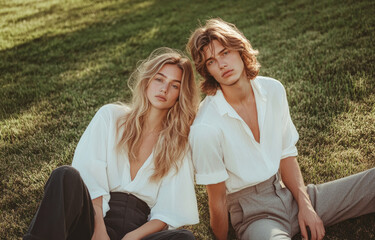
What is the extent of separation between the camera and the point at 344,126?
14.1ft

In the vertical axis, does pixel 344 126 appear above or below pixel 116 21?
below

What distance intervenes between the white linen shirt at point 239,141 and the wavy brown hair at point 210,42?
0.47ft

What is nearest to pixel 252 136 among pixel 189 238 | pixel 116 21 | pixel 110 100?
pixel 189 238

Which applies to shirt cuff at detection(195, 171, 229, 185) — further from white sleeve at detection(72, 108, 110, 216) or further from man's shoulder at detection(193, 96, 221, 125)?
white sleeve at detection(72, 108, 110, 216)

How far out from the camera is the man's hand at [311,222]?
9.19 ft

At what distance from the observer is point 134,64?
6941 millimetres

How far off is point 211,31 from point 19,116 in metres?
3.65

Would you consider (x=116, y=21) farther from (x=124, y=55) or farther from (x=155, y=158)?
(x=155, y=158)

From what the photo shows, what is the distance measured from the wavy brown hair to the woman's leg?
4.86 ft

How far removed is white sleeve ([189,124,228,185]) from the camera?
8.77 feet

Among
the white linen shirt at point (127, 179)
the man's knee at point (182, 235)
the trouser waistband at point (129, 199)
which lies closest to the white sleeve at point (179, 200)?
the white linen shirt at point (127, 179)

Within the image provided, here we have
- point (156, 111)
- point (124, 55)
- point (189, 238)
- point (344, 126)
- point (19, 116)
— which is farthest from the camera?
point (124, 55)

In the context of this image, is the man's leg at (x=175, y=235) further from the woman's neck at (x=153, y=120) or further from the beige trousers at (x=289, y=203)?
the woman's neck at (x=153, y=120)

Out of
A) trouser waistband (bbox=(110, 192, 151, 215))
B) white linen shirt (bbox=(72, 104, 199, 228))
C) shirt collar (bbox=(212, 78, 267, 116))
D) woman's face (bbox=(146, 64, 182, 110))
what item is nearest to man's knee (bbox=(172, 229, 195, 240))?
white linen shirt (bbox=(72, 104, 199, 228))
